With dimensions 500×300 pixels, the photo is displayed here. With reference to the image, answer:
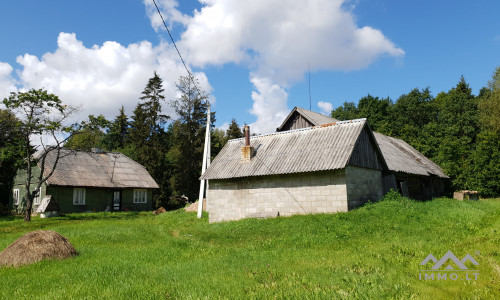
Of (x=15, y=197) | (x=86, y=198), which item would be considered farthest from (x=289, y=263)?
(x=15, y=197)

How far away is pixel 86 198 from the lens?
110ft

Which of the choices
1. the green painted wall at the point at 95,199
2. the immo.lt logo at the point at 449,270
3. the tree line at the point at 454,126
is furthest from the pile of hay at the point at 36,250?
the tree line at the point at 454,126

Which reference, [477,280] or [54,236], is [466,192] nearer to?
[477,280]

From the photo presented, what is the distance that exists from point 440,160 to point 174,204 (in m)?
29.4

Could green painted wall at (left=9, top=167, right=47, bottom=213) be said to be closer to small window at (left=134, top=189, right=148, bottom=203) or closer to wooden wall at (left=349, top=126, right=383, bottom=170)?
small window at (left=134, top=189, right=148, bottom=203)

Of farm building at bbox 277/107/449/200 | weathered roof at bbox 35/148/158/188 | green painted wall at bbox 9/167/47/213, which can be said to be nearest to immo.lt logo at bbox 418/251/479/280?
farm building at bbox 277/107/449/200

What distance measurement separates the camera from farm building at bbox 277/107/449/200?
77.5ft

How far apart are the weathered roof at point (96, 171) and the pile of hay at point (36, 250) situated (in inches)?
885

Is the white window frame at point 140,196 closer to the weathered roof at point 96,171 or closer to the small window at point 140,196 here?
the small window at point 140,196

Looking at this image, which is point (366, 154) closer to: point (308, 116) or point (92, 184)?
point (308, 116)

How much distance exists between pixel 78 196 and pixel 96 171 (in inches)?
135

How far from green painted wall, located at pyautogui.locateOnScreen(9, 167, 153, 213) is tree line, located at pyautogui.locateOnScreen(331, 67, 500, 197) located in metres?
30.9

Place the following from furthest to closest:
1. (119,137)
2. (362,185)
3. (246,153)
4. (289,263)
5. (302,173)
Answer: (119,137)
(246,153)
(362,185)
(302,173)
(289,263)

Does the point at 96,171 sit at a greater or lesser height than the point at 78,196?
greater
